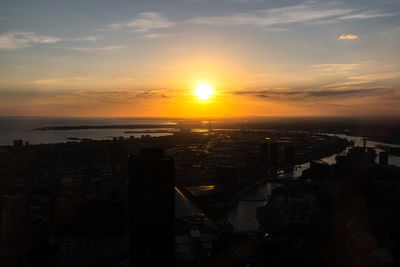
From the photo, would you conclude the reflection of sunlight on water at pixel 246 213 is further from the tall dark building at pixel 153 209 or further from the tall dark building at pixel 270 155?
the tall dark building at pixel 270 155

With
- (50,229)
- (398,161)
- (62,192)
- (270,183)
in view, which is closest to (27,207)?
(62,192)

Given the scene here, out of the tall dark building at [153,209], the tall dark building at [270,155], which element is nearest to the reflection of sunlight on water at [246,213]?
the tall dark building at [153,209]

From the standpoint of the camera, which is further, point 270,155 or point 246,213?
point 270,155

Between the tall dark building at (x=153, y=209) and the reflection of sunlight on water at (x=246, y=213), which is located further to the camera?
the reflection of sunlight on water at (x=246, y=213)

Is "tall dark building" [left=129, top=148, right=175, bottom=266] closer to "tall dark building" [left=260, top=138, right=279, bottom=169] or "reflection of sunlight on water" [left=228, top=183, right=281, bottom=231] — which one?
"reflection of sunlight on water" [left=228, top=183, right=281, bottom=231]

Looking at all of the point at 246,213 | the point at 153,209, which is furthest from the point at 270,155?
the point at 153,209

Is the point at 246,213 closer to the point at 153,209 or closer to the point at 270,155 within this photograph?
the point at 153,209

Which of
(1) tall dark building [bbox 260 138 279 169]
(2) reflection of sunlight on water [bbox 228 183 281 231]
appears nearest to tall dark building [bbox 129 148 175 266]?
(2) reflection of sunlight on water [bbox 228 183 281 231]

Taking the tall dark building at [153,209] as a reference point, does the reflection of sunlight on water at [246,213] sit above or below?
below
